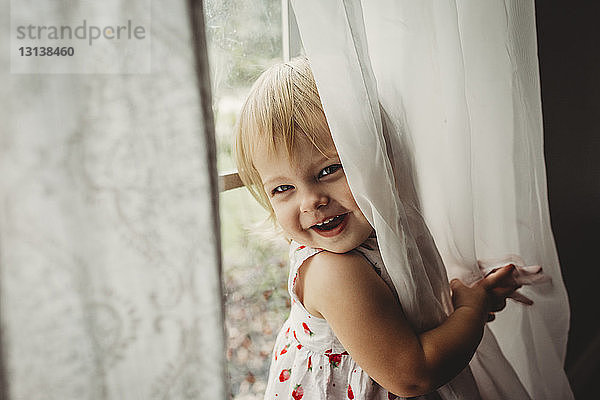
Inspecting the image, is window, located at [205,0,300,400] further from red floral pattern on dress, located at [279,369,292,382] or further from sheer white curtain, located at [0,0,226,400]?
sheer white curtain, located at [0,0,226,400]

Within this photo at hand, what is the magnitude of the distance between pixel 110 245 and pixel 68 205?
54 millimetres

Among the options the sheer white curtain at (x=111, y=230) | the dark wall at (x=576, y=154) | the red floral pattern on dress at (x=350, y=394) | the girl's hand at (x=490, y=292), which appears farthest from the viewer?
the dark wall at (x=576, y=154)

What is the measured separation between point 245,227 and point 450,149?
0.44 metres

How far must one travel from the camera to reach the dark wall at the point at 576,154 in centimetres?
187

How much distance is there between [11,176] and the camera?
1.69 feet

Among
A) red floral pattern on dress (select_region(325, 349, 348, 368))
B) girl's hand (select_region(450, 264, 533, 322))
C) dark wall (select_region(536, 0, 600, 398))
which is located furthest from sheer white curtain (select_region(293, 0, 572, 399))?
dark wall (select_region(536, 0, 600, 398))

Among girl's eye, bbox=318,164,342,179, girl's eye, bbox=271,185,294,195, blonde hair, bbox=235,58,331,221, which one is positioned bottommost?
girl's eye, bbox=271,185,294,195

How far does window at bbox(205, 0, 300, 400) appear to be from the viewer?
1.13m

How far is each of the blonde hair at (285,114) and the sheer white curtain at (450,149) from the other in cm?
7

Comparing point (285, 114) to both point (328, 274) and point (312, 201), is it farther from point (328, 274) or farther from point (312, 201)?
point (328, 274)

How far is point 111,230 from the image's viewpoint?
57cm

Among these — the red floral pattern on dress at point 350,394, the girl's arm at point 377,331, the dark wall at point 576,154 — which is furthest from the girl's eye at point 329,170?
the dark wall at point 576,154

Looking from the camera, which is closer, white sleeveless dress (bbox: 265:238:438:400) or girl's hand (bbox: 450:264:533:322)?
white sleeveless dress (bbox: 265:238:438:400)

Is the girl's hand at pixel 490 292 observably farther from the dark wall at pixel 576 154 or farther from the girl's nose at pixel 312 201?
the dark wall at pixel 576 154
